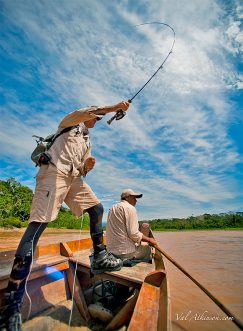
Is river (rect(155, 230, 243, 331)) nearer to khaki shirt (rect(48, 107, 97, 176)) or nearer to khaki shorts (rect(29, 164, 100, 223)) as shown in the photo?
khaki shorts (rect(29, 164, 100, 223))

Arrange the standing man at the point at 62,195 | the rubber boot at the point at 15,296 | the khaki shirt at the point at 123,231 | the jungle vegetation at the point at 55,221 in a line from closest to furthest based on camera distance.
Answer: the rubber boot at the point at 15,296 < the standing man at the point at 62,195 < the khaki shirt at the point at 123,231 < the jungle vegetation at the point at 55,221

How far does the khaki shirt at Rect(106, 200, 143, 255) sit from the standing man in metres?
0.62

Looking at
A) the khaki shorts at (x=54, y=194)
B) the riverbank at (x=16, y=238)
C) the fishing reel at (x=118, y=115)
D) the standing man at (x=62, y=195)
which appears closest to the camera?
the standing man at (x=62, y=195)

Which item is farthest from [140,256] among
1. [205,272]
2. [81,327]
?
[205,272]

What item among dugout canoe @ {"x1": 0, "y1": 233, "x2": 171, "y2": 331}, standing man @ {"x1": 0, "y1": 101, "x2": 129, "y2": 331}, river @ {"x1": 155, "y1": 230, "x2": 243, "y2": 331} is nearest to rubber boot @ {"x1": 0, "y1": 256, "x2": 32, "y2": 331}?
standing man @ {"x1": 0, "y1": 101, "x2": 129, "y2": 331}

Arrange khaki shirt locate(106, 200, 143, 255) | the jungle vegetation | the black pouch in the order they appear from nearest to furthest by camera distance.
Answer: the black pouch
khaki shirt locate(106, 200, 143, 255)
the jungle vegetation

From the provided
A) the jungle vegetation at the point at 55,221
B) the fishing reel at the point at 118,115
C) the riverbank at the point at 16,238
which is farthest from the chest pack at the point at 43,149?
the jungle vegetation at the point at 55,221

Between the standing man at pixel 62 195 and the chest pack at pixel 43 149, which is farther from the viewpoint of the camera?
the chest pack at pixel 43 149

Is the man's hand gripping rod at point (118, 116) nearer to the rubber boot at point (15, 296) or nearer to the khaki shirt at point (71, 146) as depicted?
the khaki shirt at point (71, 146)


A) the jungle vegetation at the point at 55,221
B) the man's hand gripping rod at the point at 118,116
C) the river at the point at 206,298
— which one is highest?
the jungle vegetation at the point at 55,221

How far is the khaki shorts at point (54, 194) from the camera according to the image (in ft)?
6.68

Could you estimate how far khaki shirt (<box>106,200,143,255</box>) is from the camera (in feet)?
10.2

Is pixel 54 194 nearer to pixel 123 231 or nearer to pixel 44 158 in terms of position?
pixel 44 158

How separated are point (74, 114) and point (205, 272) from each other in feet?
20.3
